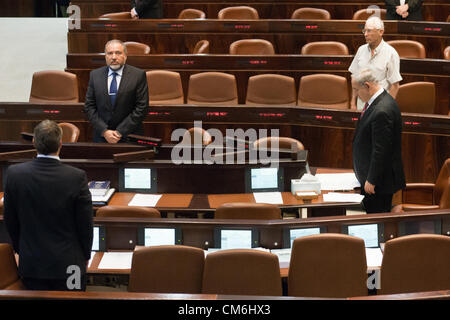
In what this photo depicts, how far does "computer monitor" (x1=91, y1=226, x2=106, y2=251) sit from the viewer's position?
15.3 feet

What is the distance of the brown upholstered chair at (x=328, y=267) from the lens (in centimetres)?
409

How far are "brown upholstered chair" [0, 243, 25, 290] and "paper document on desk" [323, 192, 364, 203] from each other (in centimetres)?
219

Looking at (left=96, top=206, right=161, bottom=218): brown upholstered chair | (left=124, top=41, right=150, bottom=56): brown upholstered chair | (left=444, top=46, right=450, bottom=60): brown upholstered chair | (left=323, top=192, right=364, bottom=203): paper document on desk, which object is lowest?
(left=323, top=192, right=364, bottom=203): paper document on desk

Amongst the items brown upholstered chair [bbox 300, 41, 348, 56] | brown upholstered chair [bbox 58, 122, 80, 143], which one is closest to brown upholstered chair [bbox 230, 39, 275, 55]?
brown upholstered chair [bbox 300, 41, 348, 56]

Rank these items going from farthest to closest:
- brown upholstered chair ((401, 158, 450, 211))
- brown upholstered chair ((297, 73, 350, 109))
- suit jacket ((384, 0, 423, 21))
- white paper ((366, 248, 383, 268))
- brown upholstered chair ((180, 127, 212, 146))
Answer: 1. suit jacket ((384, 0, 423, 21))
2. brown upholstered chair ((297, 73, 350, 109))
3. brown upholstered chair ((180, 127, 212, 146))
4. brown upholstered chair ((401, 158, 450, 211))
5. white paper ((366, 248, 383, 268))

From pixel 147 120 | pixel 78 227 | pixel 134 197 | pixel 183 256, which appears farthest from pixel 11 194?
pixel 147 120

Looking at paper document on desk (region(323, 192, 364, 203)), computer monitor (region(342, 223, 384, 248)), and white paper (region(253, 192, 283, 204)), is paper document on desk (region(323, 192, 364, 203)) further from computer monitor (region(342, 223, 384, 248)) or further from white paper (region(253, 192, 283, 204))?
computer monitor (region(342, 223, 384, 248))

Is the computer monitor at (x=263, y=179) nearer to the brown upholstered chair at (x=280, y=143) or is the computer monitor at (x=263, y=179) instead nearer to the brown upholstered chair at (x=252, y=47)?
the brown upholstered chair at (x=280, y=143)

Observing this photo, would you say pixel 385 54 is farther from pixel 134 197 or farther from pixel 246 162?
pixel 134 197

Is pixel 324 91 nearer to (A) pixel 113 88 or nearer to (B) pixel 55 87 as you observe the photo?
(A) pixel 113 88

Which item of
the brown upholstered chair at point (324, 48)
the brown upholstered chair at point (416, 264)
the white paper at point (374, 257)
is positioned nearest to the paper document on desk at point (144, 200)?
the white paper at point (374, 257)

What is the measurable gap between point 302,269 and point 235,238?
561mm

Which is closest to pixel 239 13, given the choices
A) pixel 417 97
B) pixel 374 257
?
pixel 417 97

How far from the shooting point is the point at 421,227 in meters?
4.63
